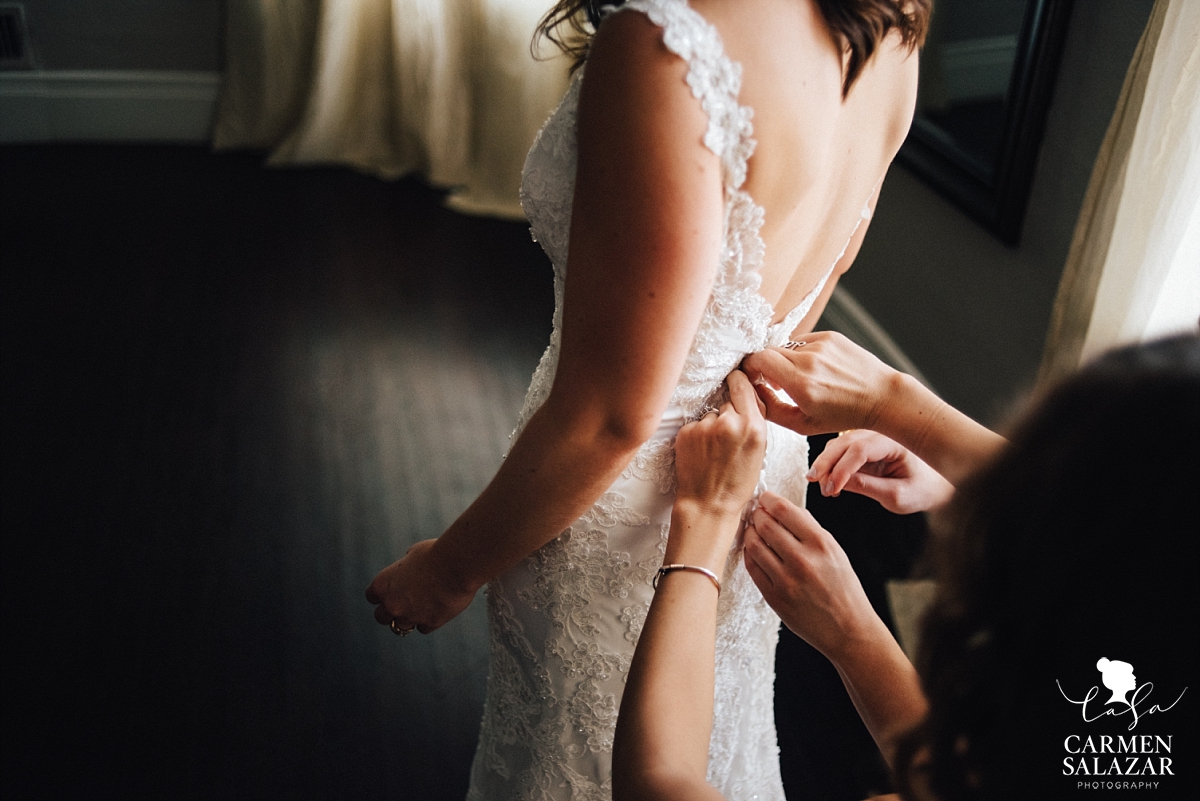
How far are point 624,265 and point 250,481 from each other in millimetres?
1965

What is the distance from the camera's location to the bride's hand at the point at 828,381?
0.93 metres

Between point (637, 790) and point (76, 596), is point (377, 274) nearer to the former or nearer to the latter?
point (76, 596)

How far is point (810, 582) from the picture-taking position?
2.84 ft

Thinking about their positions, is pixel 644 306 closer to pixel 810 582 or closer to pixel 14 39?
pixel 810 582

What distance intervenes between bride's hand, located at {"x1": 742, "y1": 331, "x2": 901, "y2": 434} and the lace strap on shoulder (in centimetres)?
26

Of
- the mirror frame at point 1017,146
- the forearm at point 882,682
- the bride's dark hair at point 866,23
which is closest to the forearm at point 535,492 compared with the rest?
the forearm at point 882,682

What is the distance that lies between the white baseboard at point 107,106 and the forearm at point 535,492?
4159 millimetres

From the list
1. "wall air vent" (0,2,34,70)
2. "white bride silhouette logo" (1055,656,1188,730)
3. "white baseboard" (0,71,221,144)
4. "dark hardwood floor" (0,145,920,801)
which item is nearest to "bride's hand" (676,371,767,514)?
"white bride silhouette logo" (1055,656,1188,730)

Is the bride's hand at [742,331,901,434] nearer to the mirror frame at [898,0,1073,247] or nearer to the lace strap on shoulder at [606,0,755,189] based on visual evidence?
the lace strap on shoulder at [606,0,755,189]

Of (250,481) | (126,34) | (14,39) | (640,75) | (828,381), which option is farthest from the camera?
(126,34)

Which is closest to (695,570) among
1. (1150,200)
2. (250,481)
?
(1150,200)

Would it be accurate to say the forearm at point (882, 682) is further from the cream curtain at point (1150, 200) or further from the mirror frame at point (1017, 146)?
the mirror frame at point (1017, 146)

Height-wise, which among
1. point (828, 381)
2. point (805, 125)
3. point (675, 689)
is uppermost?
point (805, 125)

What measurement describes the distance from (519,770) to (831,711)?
94cm
